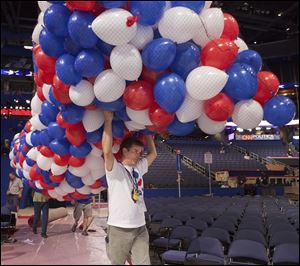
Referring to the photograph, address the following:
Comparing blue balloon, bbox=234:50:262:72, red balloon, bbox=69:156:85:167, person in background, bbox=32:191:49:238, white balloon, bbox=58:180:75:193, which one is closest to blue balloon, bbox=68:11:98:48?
blue balloon, bbox=234:50:262:72

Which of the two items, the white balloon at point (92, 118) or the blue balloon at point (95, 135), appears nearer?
the white balloon at point (92, 118)

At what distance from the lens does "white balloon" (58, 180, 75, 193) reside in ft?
12.5

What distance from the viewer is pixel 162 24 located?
89.3 inches

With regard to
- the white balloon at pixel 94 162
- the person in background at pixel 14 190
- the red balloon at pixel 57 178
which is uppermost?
the white balloon at pixel 94 162

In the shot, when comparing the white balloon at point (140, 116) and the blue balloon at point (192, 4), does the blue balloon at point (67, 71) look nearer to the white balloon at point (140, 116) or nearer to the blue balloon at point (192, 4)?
the white balloon at point (140, 116)

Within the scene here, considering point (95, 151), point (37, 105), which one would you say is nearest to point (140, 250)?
point (95, 151)

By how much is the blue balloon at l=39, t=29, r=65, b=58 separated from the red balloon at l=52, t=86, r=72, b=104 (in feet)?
0.81

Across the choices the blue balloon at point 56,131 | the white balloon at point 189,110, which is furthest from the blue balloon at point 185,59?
the blue balloon at point 56,131

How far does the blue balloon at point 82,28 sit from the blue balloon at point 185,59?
528 mm

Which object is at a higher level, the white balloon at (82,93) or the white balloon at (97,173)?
the white balloon at (82,93)

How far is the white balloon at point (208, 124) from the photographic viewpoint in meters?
2.46

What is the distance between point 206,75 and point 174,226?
3341 mm

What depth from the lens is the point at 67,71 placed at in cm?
237

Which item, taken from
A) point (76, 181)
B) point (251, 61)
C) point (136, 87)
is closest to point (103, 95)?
point (136, 87)
